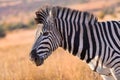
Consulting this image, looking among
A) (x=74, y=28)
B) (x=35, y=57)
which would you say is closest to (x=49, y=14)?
(x=74, y=28)

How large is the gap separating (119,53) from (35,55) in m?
1.39

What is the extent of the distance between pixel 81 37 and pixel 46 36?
0.60 m

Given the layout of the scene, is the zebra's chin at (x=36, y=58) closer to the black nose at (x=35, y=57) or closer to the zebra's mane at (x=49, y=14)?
the black nose at (x=35, y=57)

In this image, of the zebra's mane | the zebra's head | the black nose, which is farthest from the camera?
the zebra's mane

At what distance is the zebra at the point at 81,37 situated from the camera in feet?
26.8

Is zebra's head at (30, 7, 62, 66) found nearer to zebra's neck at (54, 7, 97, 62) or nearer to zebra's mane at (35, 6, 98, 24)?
zebra's mane at (35, 6, 98, 24)

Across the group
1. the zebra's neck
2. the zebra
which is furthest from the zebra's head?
the zebra's neck

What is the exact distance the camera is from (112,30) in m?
8.38

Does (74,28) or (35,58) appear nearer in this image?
(35,58)

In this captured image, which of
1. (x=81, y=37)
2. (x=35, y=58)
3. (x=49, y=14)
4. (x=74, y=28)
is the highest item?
(x=49, y=14)

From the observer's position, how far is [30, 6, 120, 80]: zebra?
8.18 m

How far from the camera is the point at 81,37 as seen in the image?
27.3 feet

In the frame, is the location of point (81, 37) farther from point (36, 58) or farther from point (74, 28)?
point (36, 58)

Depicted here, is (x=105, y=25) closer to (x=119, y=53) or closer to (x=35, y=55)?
(x=119, y=53)
